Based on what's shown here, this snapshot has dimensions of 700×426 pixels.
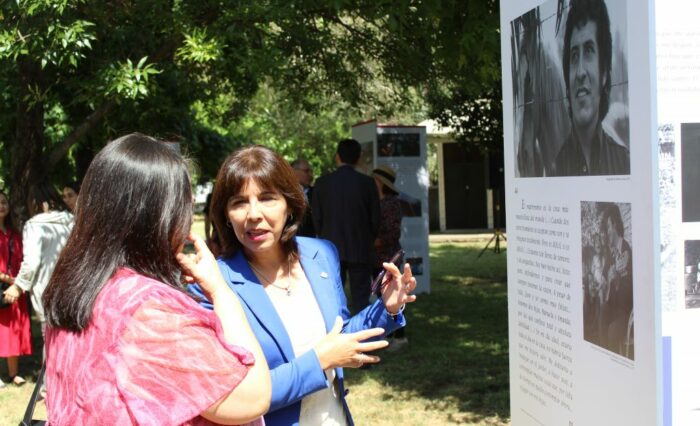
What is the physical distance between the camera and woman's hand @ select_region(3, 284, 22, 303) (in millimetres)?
6980

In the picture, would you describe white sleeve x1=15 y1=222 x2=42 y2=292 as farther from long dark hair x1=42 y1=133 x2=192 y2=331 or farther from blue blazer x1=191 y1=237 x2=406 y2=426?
long dark hair x1=42 y1=133 x2=192 y2=331

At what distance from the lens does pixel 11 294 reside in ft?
22.9

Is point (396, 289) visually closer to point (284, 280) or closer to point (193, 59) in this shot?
point (284, 280)

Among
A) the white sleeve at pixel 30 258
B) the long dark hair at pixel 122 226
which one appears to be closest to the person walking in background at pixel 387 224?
the white sleeve at pixel 30 258

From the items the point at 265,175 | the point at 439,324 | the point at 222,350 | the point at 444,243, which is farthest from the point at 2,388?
the point at 444,243

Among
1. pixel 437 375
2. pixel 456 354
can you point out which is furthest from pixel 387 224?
pixel 437 375

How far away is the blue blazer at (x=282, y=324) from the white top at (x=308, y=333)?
0.03m

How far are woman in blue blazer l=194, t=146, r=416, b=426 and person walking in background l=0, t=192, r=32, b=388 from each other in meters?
5.10

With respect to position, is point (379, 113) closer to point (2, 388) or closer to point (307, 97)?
point (307, 97)

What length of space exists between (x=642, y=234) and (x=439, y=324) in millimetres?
8259

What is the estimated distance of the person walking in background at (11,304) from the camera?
7141mm

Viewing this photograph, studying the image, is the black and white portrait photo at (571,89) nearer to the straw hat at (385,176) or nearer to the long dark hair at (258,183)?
the long dark hair at (258,183)

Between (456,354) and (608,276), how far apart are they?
6.39m

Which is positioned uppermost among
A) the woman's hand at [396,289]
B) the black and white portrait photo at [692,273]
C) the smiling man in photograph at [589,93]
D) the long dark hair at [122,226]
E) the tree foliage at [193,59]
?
the tree foliage at [193,59]
